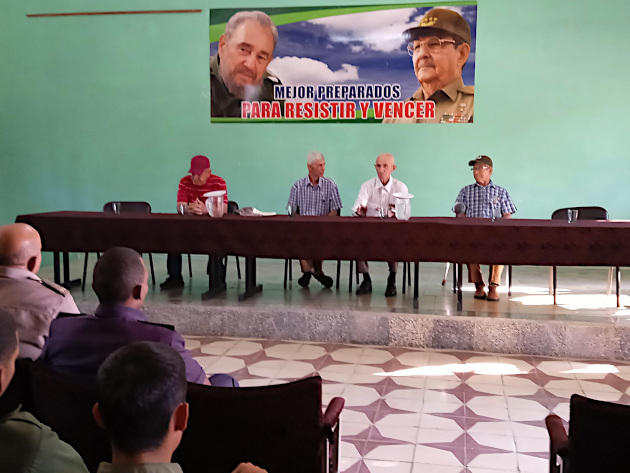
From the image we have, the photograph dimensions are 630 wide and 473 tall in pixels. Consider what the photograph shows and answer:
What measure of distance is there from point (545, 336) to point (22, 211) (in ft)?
20.3

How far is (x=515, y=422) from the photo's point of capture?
3.15 metres

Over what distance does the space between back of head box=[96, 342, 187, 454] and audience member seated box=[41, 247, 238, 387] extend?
680 mm

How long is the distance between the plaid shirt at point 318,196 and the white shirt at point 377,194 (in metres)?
0.27

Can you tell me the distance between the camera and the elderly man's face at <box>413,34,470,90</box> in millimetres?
6770

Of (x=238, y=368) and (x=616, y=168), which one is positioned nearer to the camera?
(x=238, y=368)

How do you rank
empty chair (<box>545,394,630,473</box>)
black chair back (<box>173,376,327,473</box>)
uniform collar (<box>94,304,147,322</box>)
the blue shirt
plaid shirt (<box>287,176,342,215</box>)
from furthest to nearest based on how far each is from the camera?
plaid shirt (<box>287,176,342,215</box>) → uniform collar (<box>94,304,147,322</box>) → the blue shirt → black chair back (<box>173,376,327,473</box>) → empty chair (<box>545,394,630,473</box>)

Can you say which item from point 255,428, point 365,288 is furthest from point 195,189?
point 255,428

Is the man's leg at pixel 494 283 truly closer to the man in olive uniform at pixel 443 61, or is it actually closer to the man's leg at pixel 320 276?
the man's leg at pixel 320 276

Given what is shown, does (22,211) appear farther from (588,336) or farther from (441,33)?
(588,336)

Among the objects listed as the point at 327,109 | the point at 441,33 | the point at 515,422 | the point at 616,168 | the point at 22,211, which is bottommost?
the point at 515,422

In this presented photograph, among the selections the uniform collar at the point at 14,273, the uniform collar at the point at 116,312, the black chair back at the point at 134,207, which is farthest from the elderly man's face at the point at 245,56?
the uniform collar at the point at 116,312

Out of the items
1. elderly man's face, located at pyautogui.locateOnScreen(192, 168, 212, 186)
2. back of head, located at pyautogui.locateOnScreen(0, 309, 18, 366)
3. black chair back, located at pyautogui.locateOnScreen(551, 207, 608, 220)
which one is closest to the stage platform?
black chair back, located at pyautogui.locateOnScreen(551, 207, 608, 220)

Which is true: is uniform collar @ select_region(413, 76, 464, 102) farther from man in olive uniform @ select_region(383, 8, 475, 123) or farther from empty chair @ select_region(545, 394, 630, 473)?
empty chair @ select_region(545, 394, 630, 473)

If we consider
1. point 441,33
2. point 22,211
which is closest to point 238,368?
point 441,33
